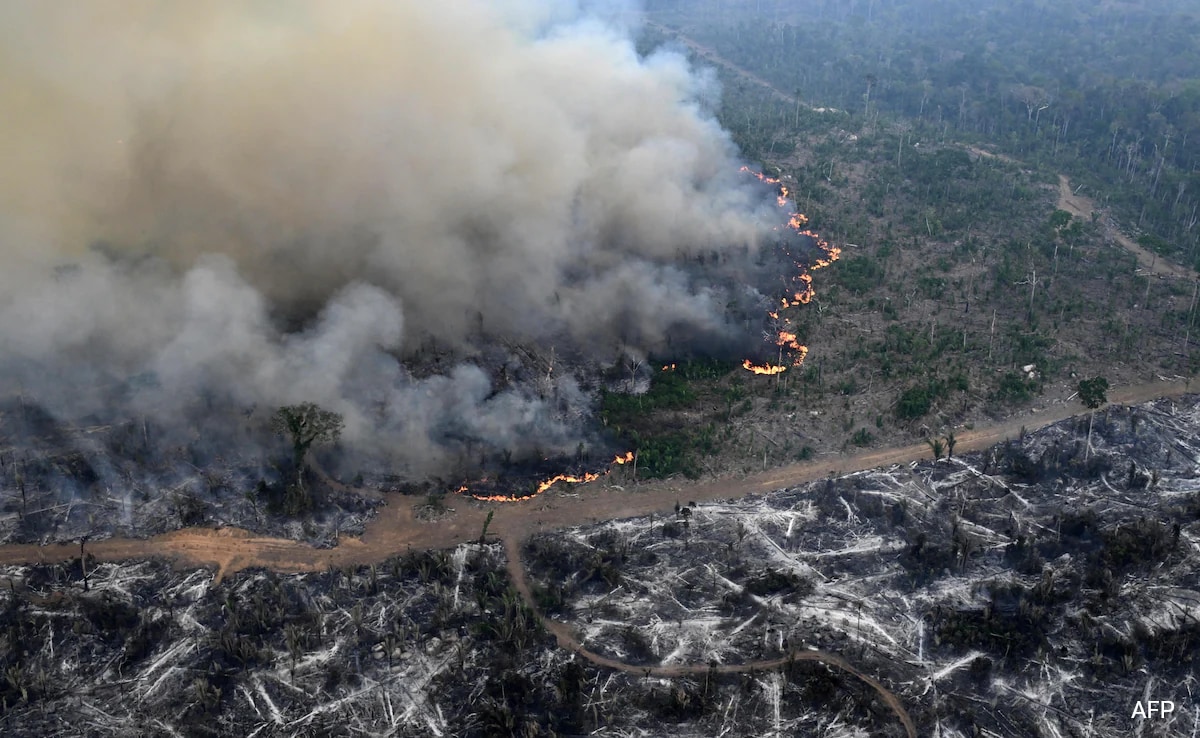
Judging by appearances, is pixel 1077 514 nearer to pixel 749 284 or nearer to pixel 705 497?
pixel 705 497

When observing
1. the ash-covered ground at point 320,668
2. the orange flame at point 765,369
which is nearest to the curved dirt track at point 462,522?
the ash-covered ground at point 320,668

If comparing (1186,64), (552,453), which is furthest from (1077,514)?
(1186,64)

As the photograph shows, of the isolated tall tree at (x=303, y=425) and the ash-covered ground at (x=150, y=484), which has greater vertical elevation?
the isolated tall tree at (x=303, y=425)

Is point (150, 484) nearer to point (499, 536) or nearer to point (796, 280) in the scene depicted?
point (499, 536)

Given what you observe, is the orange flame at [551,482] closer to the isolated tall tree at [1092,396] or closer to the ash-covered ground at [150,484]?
the ash-covered ground at [150,484]

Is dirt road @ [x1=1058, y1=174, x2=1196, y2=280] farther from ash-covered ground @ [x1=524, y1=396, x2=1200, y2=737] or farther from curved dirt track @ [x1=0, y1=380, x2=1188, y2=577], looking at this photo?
curved dirt track @ [x1=0, y1=380, x2=1188, y2=577]
